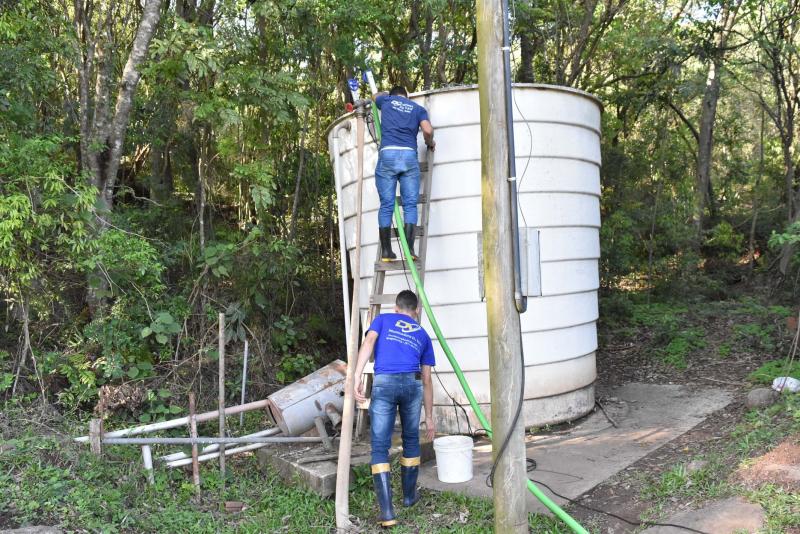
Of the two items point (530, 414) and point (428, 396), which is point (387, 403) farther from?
point (530, 414)

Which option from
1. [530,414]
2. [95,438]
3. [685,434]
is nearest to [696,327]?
[685,434]

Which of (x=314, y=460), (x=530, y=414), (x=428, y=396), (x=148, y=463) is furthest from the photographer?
(x=530, y=414)

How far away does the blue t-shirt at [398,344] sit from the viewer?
4.55 meters

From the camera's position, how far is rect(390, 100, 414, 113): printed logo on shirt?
221 inches

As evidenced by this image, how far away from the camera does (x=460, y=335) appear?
19.8 feet

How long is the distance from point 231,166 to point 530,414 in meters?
5.17

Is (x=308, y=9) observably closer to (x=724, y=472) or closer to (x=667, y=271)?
(x=724, y=472)

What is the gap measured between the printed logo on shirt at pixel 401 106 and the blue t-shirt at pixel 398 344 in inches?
76.1

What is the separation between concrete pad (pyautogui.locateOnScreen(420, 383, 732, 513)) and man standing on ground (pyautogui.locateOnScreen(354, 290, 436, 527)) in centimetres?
64

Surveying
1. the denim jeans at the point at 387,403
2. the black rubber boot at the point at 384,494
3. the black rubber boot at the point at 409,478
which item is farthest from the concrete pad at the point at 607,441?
the denim jeans at the point at 387,403

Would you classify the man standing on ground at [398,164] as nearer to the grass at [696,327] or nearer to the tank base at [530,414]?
the tank base at [530,414]

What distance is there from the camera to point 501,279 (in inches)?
141

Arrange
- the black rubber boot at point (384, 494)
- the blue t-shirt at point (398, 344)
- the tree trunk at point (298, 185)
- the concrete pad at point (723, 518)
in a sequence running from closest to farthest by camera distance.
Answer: the concrete pad at point (723, 518), the black rubber boot at point (384, 494), the blue t-shirt at point (398, 344), the tree trunk at point (298, 185)

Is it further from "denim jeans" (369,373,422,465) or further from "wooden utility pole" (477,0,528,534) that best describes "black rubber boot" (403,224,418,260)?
"wooden utility pole" (477,0,528,534)
